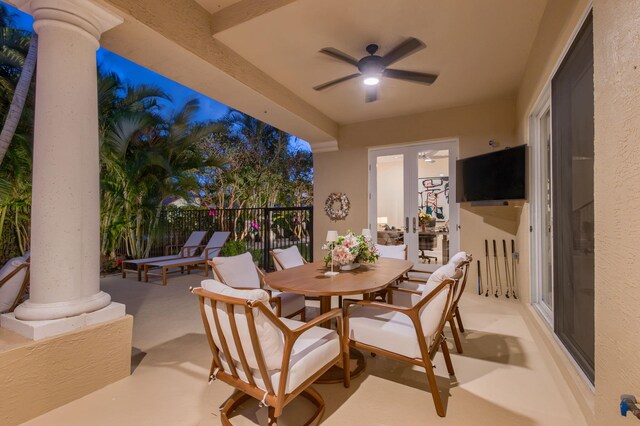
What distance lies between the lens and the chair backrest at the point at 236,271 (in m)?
2.74

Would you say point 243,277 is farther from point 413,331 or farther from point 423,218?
point 423,218

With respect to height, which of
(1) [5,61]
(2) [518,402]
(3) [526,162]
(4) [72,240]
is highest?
(1) [5,61]

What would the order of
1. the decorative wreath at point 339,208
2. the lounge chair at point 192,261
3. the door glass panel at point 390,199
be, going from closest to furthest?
the door glass panel at point 390,199 < the lounge chair at point 192,261 < the decorative wreath at point 339,208

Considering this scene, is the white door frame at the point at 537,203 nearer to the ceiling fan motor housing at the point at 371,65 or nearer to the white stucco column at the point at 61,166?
the ceiling fan motor housing at the point at 371,65

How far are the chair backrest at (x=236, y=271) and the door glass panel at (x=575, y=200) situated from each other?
260 cm

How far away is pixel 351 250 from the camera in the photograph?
285cm

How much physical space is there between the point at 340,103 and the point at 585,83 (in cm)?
338

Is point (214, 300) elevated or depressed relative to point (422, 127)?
depressed


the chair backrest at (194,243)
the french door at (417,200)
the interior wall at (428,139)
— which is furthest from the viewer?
the chair backrest at (194,243)

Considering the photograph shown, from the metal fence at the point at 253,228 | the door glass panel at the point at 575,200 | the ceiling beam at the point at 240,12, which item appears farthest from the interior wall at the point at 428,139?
the ceiling beam at the point at 240,12

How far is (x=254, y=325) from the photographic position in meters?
1.44

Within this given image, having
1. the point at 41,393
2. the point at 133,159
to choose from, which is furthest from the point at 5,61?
the point at 41,393

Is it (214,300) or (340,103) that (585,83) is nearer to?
(214,300)

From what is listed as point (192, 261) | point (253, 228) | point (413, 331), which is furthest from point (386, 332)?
point (253, 228)
